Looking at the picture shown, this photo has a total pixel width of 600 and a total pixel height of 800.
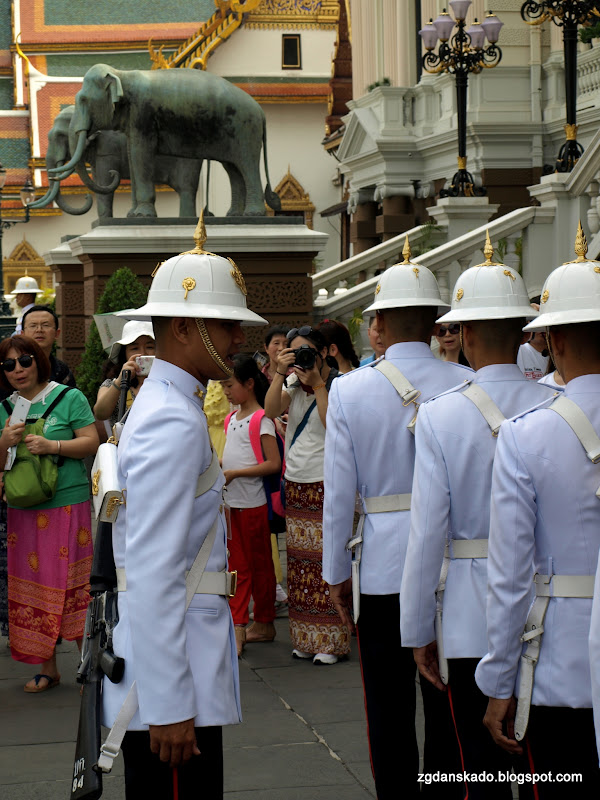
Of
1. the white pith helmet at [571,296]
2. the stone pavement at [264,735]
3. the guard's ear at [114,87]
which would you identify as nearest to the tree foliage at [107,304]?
the guard's ear at [114,87]

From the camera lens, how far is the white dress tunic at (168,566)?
3199 millimetres

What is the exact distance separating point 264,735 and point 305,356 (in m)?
1.98

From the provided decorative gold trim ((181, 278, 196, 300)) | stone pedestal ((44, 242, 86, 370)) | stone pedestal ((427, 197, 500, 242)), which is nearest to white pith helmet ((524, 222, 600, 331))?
decorative gold trim ((181, 278, 196, 300))

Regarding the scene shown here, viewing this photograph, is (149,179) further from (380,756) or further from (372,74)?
(372,74)

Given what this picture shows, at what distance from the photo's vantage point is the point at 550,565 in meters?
3.42

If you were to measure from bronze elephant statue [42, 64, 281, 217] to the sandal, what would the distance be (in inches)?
296

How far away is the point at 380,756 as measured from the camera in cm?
455

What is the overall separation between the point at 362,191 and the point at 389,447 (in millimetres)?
21921

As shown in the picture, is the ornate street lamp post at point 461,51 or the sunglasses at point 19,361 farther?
the ornate street lamp post at point 461,51

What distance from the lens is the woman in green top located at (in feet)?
22.9

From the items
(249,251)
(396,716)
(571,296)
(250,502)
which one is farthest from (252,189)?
(571,296)

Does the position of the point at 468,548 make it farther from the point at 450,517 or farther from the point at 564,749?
the point at 564,749

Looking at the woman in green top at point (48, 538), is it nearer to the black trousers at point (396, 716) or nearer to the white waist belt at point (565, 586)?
the black trousers at point (396, 716)

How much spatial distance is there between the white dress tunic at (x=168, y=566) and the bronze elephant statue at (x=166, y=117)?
33.7ft
